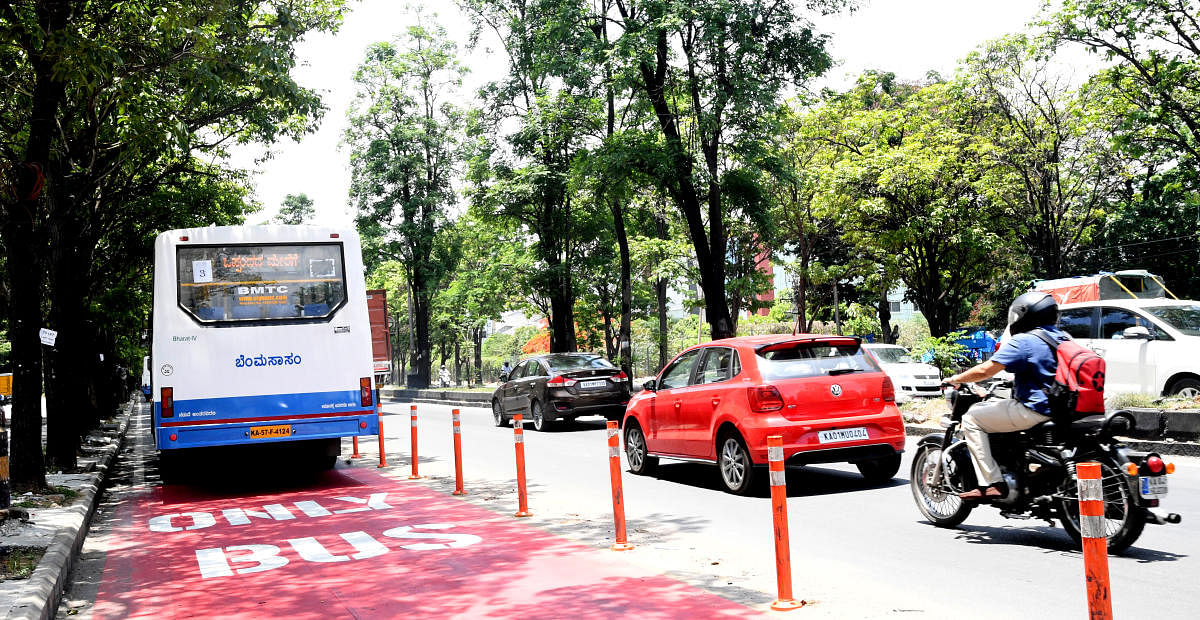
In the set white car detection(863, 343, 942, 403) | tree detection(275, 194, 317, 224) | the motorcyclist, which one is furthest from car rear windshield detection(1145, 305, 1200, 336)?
tree detection(275, 194, 317, 224)

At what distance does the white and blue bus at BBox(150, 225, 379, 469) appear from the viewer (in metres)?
12.5

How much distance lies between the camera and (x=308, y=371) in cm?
1310

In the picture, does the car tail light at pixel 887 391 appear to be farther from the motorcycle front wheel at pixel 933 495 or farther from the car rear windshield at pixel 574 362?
the car rear windshield at pixel 574 362

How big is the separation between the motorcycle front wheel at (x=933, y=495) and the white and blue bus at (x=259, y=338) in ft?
25.0

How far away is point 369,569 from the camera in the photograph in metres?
7.68

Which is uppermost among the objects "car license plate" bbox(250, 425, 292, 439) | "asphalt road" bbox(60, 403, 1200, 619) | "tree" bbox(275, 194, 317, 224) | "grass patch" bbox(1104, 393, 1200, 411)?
"tree" bbox(275, 194, 317, 224)

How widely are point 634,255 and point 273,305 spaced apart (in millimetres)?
23105

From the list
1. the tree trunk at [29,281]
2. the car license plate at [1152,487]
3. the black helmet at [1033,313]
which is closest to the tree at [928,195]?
the tree trunk at [29,281]

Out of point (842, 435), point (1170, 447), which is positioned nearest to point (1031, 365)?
point (842, 435)

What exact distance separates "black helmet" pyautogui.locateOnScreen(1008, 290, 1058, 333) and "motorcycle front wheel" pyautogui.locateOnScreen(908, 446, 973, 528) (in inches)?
50.4

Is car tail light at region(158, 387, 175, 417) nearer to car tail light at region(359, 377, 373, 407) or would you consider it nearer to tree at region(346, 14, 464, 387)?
car tail light at region(359, 377, 373, 407)

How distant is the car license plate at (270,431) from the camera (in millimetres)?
12773

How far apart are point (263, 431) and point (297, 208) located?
6813cm

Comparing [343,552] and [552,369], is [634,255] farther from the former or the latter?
[343,552]
